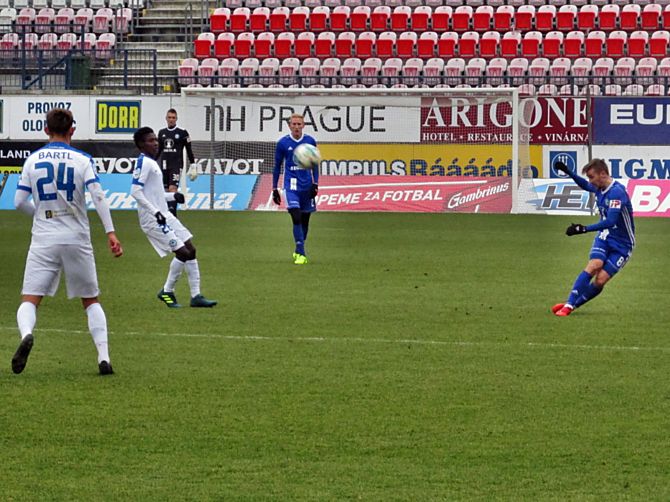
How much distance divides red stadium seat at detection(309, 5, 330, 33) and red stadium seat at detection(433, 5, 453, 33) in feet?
10.2

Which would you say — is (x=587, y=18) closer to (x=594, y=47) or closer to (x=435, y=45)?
(x=594, y=47)

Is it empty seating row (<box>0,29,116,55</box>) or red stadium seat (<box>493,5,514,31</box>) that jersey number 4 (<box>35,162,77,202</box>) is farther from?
red stadium seat (<box>493,5,514,31</box>)

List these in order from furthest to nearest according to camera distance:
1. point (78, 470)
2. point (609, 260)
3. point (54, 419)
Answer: point (609, 260) → point (54, 419) → point (78, 470)

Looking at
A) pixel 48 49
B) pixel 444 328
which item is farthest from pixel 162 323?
pixel 48 49

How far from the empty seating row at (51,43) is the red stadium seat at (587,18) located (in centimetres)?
1319

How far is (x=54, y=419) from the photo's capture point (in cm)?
604

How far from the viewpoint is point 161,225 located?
10133 millimetres

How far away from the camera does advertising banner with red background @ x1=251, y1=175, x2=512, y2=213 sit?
2547cm

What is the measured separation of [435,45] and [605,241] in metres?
19.9

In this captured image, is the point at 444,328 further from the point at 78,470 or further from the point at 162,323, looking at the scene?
the point at 78,470

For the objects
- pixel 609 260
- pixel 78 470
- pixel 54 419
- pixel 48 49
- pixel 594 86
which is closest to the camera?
pixel 78 470

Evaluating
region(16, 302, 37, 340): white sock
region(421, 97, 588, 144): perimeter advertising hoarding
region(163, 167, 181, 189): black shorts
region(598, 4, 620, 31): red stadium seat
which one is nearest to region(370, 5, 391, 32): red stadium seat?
region(421, 97, 588, 144): perimeter advertising hoarding

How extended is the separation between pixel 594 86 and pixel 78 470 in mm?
23747

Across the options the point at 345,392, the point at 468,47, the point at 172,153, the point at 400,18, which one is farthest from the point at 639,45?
the point at 345,392
